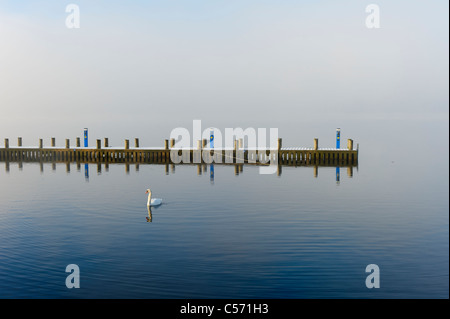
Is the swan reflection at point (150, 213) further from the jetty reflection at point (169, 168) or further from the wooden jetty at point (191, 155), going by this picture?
the wooden jetty at point (191, 155)

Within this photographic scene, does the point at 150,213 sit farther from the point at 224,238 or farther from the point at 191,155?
the point at 191,155

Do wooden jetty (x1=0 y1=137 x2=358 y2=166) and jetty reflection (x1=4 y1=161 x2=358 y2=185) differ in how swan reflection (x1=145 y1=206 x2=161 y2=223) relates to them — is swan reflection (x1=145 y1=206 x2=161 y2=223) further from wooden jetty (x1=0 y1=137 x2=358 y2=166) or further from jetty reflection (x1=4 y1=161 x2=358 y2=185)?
wooden jetty (x1=0 y1=137 x2=358 y2=166)

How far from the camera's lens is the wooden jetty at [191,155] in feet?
152

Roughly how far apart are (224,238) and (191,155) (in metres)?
30.8

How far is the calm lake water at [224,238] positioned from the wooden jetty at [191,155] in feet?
33.8

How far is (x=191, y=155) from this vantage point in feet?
162

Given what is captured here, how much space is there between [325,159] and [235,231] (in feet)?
92.3

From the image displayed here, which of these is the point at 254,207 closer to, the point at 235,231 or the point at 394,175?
the point at 235,231

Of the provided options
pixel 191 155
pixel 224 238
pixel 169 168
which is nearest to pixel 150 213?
pixel 224 238

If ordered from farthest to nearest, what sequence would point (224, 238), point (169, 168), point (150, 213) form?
point (169, 168) → point (150, 213) → point (224, 238)

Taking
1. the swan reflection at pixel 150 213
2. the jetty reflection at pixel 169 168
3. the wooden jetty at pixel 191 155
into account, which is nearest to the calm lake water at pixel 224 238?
the swan reflection at pixel 150 213

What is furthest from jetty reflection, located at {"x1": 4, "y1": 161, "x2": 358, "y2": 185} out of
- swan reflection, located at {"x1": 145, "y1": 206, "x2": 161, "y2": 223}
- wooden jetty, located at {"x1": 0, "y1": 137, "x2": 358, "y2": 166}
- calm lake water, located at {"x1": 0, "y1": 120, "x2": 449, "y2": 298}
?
swan reflection, located at {"x1": 145, "y1": 206, "x2": 161, "y2": 223}

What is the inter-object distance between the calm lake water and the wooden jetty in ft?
33.8
